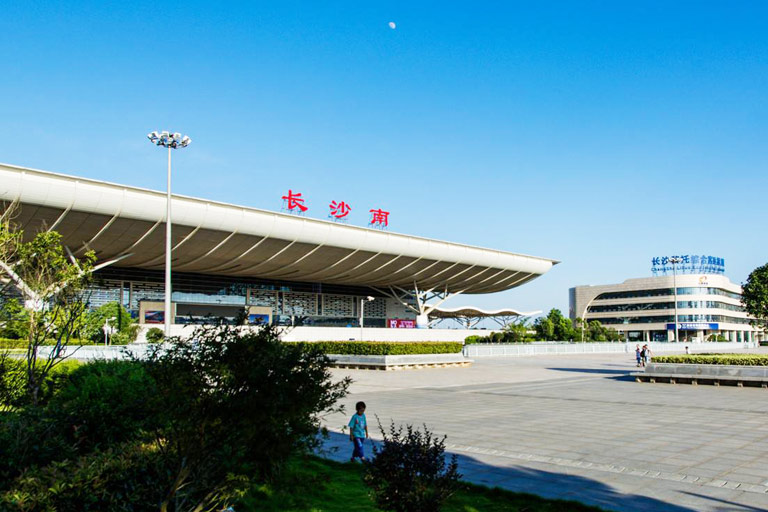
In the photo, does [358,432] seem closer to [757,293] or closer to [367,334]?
[757,293]

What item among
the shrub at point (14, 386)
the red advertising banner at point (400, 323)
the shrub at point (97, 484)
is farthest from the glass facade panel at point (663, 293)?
the shrub at point (97, 484)

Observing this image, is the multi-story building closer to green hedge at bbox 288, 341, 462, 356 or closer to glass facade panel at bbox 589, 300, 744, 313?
glass facade panel at bbox 589, 300, 744, 313

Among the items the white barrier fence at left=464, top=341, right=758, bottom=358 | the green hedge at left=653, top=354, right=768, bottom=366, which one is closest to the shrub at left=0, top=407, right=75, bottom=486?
the green hedge at left=653, top=354, right=768, bottom=366

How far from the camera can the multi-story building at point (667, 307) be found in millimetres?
104500

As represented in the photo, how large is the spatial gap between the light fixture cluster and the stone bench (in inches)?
949

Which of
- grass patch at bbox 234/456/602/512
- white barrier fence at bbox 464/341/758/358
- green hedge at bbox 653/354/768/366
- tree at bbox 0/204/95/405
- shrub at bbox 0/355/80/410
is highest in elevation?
tree at bbox 0/204/95/405

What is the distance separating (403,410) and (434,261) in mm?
46386

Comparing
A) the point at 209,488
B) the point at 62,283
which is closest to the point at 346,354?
the point at 62,283

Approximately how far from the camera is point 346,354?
3375 cm

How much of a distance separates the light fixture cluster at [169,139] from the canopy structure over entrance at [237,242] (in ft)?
35.6

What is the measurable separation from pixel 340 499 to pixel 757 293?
1314 inches

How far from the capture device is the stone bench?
73.7 feet

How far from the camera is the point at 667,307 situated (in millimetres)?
107000

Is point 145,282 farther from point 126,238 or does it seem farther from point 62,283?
point 62,283
